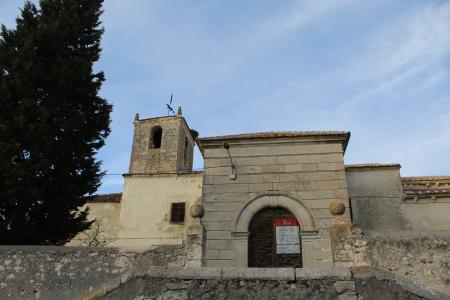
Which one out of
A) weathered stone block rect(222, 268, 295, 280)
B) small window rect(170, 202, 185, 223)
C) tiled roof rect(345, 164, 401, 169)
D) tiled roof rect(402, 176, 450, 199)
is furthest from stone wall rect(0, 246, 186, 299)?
small window rect(170, 202, 185, 223)

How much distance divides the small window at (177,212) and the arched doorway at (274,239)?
9.67 metres

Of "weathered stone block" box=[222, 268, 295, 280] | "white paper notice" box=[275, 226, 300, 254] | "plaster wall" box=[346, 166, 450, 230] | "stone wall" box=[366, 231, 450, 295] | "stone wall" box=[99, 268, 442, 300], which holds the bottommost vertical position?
"stone wall" box=[99, 268, 442, 300]

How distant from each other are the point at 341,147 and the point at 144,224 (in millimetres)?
11924

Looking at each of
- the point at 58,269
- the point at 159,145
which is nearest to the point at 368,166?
the point at 58,269

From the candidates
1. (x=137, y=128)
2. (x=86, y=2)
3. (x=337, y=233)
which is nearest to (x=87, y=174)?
(x=86, y=2)

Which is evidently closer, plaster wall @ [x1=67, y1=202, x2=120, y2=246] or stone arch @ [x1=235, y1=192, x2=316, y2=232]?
stone arch @ [x1=235, y1=192, x2=316, y2=232]

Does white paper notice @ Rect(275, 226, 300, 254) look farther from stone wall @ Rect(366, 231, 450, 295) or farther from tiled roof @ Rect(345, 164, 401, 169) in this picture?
tiled roof @ Rect(345, 164, 401, 169)

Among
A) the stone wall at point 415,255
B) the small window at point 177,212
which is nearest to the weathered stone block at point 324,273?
the stone wall at point 415,255

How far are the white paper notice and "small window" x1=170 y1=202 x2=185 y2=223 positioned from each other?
10.1 metres

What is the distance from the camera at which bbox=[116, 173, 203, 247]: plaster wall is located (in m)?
20.2

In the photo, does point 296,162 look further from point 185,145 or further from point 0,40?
point 185,145

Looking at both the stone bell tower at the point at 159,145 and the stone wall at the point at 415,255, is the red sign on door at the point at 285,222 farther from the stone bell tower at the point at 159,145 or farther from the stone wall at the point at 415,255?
the stone bell tower at the point at 159,145

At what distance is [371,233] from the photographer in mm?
8508

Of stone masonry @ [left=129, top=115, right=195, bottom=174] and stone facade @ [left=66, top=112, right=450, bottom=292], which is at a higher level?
stone masonry @ [left=129, top=115, right=195, bottom=174]
